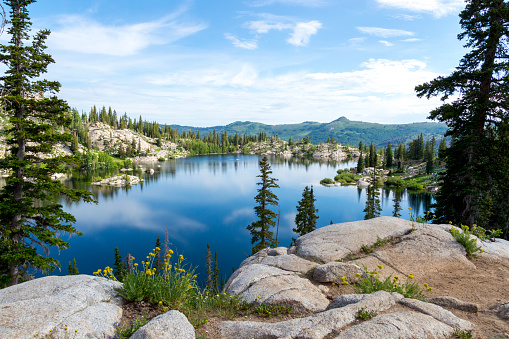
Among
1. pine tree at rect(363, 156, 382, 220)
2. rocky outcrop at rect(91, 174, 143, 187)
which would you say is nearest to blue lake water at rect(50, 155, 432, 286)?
rocky outcrop at rect(91, 174, 143, 187)

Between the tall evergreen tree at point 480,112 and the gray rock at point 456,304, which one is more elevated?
the tall evergreen tree at point 480,112

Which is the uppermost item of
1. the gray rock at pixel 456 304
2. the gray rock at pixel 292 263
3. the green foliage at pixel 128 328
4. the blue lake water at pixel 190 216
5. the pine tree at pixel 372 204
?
the green foliage at pixel 128 328

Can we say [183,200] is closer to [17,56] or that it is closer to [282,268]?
[17,56]

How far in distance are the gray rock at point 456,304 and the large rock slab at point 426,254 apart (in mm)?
2463

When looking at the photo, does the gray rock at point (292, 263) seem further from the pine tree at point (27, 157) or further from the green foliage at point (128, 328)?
the pine tree at point (27, 157)

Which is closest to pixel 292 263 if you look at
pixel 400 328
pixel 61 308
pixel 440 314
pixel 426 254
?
pixel 440 314

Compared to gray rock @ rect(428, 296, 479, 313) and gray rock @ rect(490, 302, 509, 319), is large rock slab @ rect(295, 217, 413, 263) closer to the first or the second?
gray rock @ rect(428, 296, 479, 313)

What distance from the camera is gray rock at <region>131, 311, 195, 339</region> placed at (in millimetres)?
4070

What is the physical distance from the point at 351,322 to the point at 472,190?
1493cm

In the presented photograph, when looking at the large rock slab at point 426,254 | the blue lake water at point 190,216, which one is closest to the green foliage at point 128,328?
the large rock slab at point 426,254

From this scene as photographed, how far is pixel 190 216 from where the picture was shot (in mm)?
63406

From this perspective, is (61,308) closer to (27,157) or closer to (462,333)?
(462,333)

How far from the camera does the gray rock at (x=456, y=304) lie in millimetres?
5617

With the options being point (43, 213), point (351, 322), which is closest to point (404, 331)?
point (351, 322)
